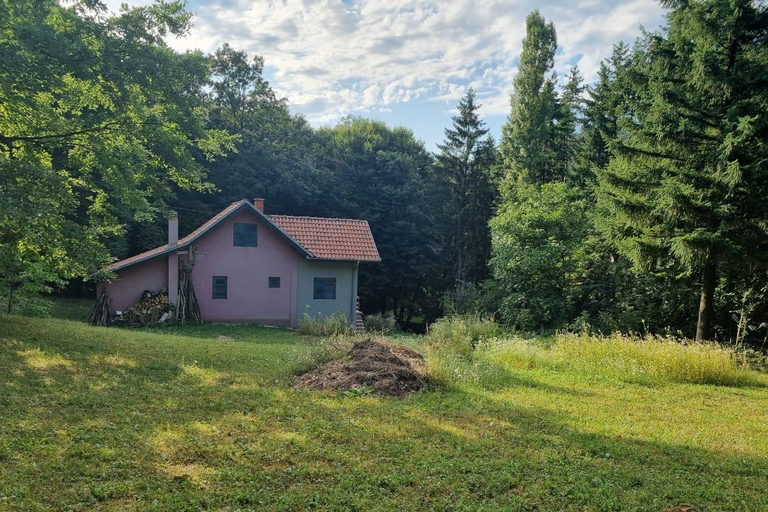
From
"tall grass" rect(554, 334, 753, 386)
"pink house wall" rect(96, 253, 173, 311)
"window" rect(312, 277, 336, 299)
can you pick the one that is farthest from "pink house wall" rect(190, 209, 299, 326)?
"tall grass" rect(554, 334, 753, 386)

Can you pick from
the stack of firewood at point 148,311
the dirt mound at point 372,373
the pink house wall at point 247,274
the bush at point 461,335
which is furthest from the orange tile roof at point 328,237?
the dirt mound at point 372,373

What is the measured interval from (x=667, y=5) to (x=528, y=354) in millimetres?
10331

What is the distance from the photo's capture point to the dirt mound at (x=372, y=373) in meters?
7.74

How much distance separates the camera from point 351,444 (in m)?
5.26

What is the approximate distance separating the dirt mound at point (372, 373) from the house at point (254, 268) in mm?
11969

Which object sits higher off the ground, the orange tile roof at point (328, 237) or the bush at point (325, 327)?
the orange tile roof at point (328, 237)

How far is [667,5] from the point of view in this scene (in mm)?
12531

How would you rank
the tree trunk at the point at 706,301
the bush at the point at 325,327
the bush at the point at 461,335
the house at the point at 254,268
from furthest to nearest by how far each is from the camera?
the house at the point at 254,268, the bush at the point at 325,327, the tree trunk at the point at 706,301, the bush at the point at 461,335

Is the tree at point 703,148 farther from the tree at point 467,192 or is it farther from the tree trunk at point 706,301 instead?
the tree at point 467,192

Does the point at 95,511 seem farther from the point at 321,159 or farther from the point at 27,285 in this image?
the point at 321,159

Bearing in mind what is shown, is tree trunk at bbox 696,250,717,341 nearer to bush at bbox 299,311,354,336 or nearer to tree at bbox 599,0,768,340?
tree at bbox 599,0,768,340

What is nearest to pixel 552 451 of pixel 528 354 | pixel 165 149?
pixel 528 354

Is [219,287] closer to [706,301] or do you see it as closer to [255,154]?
[255,154]

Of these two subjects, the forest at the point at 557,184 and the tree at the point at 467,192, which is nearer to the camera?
the forest at the point at 557,184
